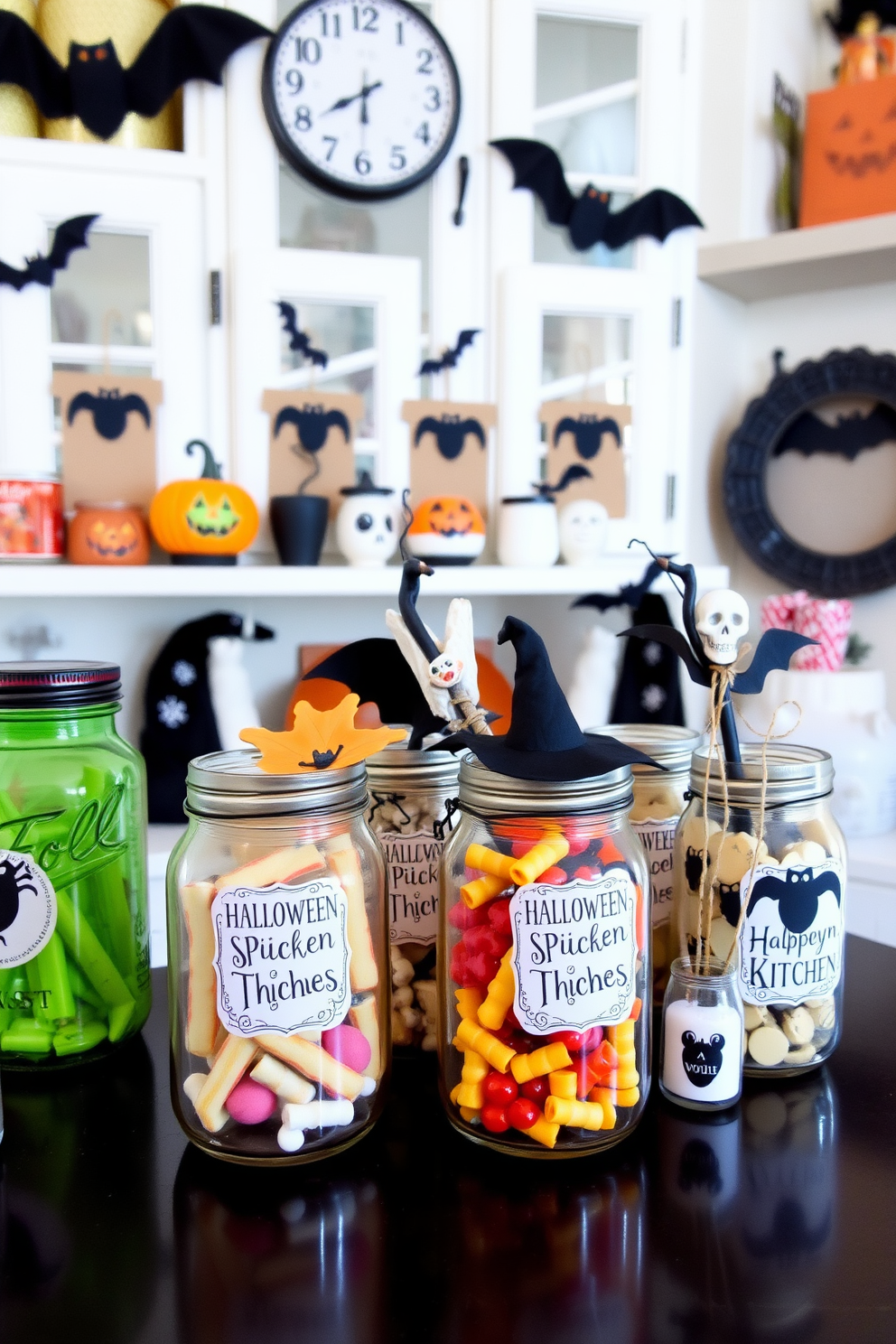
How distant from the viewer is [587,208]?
165 centimetres

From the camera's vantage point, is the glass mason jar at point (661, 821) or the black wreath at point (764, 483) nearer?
the glass mason jar at point (661, 821)

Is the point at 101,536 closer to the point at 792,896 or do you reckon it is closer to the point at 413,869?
the point at 413,869

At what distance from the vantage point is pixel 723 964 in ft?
1.77

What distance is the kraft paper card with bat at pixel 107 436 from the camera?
1501 millimetres

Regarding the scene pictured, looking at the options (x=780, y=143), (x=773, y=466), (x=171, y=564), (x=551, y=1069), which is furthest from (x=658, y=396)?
(x=551, y=1069)

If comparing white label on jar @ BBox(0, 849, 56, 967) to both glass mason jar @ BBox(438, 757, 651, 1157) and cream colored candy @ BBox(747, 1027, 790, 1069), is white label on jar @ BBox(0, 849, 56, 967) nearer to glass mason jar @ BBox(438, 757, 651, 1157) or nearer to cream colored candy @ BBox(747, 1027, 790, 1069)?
glass mason jar @ BBox(438, 757, 651, 1157)

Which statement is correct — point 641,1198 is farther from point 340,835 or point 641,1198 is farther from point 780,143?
point 780,143

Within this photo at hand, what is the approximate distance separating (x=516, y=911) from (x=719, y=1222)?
16cm

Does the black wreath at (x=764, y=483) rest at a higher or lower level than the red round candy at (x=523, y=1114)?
higher

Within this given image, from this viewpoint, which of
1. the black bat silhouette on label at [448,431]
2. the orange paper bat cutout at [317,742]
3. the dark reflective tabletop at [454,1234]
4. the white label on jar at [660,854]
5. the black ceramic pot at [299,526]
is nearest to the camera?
the dark reflective tabletop at [454,1234]

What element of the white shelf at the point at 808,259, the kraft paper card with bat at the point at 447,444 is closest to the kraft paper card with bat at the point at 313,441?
the kraft paper card with bat at the point at 447,444

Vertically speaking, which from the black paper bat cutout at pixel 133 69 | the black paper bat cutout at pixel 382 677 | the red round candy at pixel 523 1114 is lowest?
the red round candy at pixel 523 1114

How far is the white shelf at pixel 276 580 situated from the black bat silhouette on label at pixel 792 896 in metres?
1.03

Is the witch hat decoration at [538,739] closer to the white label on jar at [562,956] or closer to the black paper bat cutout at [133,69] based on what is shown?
the white label on jar at [562,956]
